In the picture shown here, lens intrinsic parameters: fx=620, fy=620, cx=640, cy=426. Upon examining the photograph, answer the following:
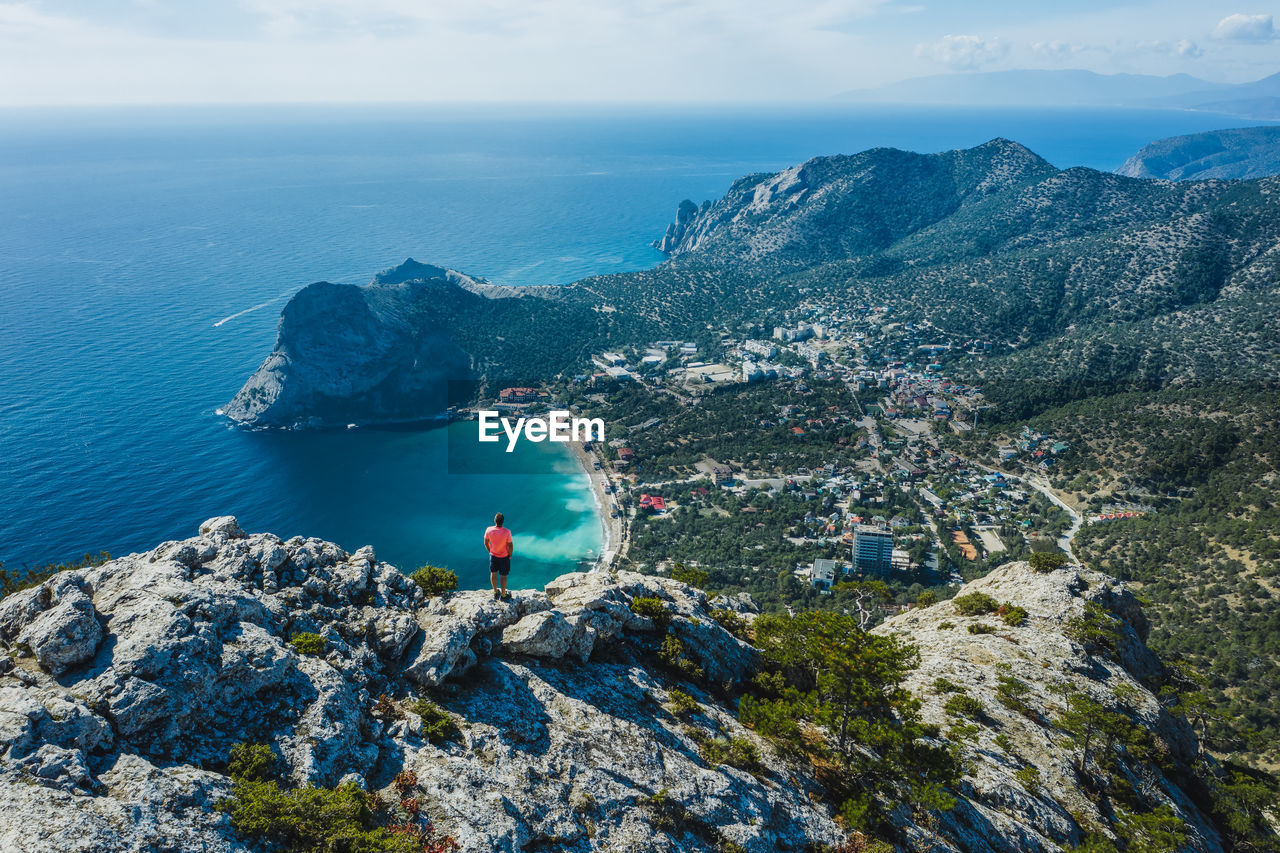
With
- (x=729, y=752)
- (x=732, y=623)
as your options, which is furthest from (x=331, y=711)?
(x=732, y=623)

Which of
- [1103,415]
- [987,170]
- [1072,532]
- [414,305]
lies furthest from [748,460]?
[987,170]

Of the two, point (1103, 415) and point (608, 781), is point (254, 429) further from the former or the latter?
point (1103, 415)

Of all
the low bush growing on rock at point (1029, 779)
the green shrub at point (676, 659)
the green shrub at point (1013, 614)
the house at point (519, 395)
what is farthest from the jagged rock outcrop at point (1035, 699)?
the house at point (519, 395)

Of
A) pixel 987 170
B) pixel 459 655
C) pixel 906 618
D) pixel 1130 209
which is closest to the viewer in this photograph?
pixel 459 655

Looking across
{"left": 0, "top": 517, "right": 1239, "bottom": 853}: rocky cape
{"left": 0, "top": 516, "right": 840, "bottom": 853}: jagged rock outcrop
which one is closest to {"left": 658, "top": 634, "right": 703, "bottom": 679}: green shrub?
{"left": 0, "top": 517, "right": 1239, "bottom": 853}: rocky cape

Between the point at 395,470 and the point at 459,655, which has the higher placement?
the point at 459,655

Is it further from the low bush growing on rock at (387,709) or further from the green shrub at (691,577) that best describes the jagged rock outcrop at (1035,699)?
the low bush growing on rock at (387,709)
